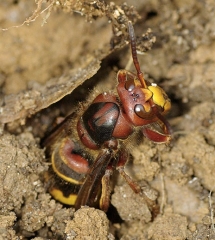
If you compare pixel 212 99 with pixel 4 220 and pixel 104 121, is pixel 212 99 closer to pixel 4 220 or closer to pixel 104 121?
pixel 104 121

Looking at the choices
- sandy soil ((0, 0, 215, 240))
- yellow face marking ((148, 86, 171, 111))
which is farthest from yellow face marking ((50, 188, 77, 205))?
yellow face marking ((148, 86, 171, 111))

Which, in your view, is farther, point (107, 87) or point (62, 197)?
point (107, 87)

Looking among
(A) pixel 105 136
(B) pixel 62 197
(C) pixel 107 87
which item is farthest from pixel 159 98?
(B) pixel 62 197

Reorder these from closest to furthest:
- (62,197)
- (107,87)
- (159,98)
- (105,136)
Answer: (159,98), (105,136), (62,197), (107,87)

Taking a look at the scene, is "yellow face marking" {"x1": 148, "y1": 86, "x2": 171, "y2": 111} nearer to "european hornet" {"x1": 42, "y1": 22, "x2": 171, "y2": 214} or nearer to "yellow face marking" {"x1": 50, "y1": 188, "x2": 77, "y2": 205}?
"european hornet" {"x1": 42, "y1": 22, "x2": 171, "y2": 214}

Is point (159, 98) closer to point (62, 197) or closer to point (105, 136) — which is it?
point (105, 136)

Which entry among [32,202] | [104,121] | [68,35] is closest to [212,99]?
[104,121]

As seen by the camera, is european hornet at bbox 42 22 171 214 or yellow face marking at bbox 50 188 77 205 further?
yellow face marking at bbox 50 188 77 205
